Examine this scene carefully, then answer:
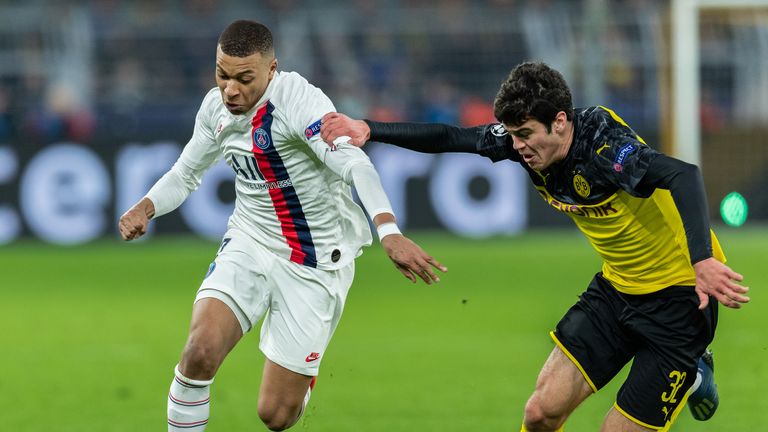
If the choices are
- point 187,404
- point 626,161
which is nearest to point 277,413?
point 187,404

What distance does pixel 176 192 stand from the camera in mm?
6562

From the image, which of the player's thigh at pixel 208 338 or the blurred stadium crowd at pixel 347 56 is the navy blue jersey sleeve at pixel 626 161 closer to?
the player's thigh at pixel 208 338

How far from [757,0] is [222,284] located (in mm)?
10949

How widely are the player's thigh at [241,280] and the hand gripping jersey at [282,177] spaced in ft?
0.32

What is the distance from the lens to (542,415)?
5.66 meters

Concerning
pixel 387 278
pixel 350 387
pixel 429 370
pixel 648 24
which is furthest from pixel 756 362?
pixel 648 24

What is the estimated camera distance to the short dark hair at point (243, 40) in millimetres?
6000

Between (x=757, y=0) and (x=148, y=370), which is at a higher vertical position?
(x=757, y=0)

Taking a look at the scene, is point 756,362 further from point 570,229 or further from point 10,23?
point 10,23

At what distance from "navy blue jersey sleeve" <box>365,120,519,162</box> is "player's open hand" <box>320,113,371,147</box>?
0.11 m

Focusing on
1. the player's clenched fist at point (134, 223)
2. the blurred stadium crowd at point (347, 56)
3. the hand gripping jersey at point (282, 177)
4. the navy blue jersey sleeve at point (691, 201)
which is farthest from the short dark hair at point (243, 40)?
the blurred stadium crowd at point (347, 56)

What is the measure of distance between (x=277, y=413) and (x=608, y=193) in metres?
2.09

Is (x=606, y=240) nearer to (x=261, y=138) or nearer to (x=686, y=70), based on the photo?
(x=261, y=138)

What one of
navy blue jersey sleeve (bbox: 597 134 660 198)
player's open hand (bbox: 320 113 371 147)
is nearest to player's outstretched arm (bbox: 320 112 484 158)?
player's open hand (bbox: 320 113 371 147)
